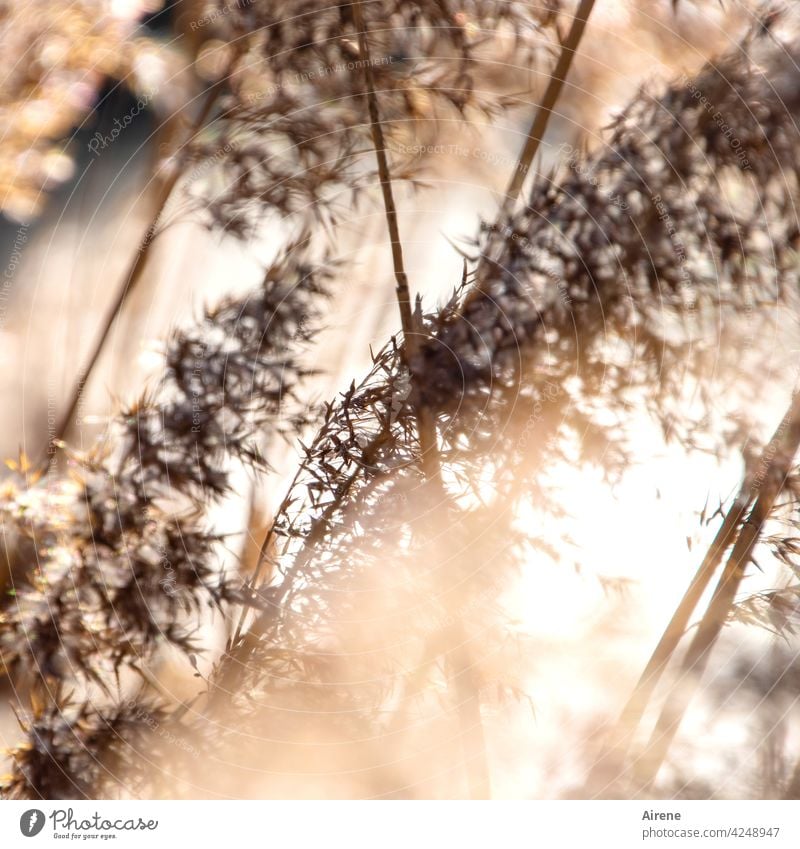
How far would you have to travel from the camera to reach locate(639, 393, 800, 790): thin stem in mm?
586

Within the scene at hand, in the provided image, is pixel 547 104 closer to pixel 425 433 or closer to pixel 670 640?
pixel 425 433

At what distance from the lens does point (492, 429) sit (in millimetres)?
604

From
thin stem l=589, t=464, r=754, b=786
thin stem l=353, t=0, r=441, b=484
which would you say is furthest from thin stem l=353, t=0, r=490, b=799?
thin stem l=589, t=464, r=754, b=786

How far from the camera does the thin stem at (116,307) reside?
612mm

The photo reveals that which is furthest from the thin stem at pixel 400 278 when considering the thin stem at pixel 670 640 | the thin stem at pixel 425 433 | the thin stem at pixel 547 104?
the thin stem at pixel 670 640

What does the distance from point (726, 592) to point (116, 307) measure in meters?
0.65

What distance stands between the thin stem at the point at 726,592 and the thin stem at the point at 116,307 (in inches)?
24.8

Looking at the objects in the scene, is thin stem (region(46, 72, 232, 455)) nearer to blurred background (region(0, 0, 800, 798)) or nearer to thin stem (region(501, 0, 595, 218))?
blurred background (region(0, 0, 800, 798))

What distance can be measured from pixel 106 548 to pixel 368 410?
0.94 ft

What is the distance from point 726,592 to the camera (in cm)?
60

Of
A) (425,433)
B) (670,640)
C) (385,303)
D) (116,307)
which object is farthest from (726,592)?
(116,307)
